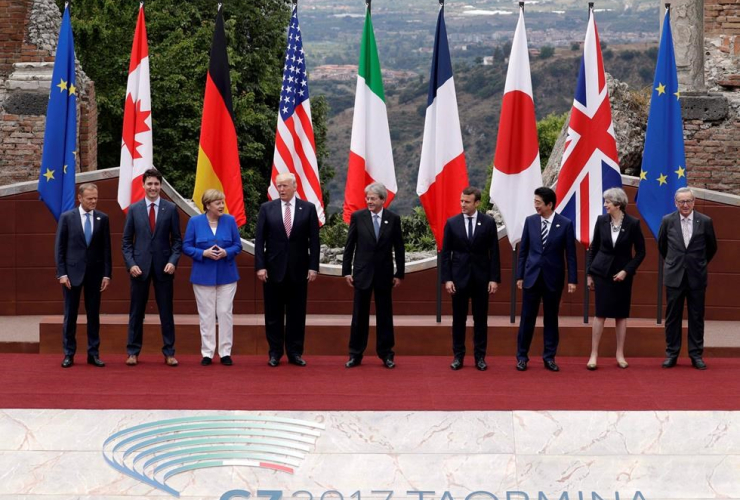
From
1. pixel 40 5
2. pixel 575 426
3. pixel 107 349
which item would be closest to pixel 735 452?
pixel 575 426

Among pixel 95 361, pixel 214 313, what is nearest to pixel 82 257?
pixel 95 361

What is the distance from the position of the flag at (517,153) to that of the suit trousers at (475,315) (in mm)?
1911

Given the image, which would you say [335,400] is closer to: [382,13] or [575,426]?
[575,426]

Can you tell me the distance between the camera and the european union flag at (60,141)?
1220cm

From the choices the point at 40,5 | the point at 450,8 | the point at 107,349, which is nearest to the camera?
the point at 107,349

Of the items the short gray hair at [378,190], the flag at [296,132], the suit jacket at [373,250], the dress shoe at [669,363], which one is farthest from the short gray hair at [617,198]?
the flag at [296,132]

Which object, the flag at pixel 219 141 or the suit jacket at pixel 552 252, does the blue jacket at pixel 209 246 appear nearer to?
the flag at pixel 219 141

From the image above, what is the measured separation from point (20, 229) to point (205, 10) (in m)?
21.9

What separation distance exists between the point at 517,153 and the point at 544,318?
7.47ft

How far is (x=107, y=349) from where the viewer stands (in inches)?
447

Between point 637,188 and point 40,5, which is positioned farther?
point 40,5

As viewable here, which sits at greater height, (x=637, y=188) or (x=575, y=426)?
(x=637, y=188)

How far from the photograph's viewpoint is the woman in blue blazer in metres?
10.2

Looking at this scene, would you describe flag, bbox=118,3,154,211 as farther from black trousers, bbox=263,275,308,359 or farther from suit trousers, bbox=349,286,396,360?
suit trousers, bbox=349,286,396,360
